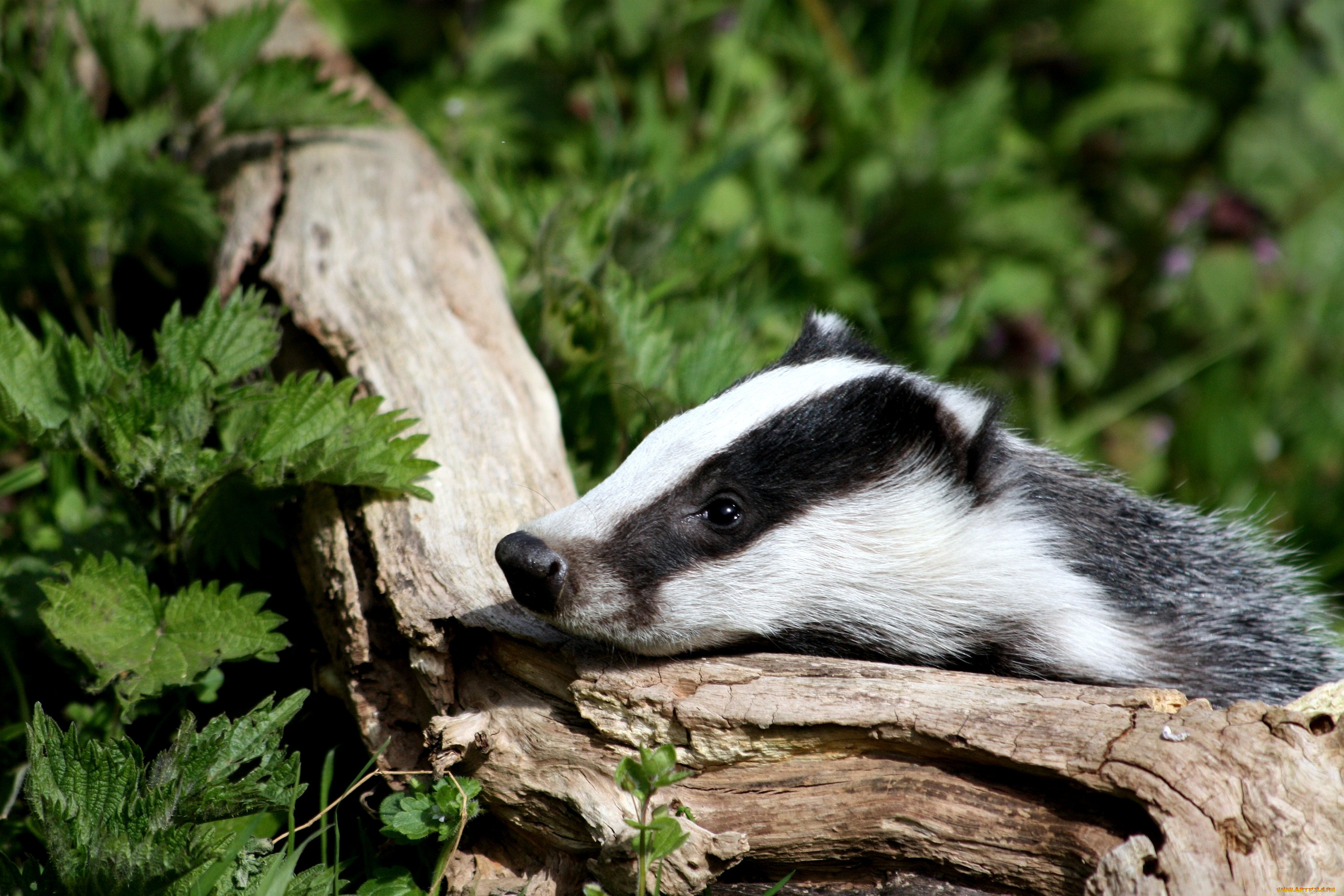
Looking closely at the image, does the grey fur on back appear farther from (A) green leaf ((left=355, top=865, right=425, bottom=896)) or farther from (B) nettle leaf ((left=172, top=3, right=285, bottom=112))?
(B) nettle leaf ((left=172, top=3, right=285, bottom=112))

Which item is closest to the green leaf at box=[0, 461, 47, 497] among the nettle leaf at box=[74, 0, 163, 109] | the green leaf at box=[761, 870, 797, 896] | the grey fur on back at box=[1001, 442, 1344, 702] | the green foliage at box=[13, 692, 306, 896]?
the nettle leaf at box=[74, 0, 163, 109]

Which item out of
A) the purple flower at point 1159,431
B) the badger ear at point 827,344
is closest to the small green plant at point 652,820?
the badger ear at point 827,344

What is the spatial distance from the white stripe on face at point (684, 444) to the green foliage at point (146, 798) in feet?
2.89

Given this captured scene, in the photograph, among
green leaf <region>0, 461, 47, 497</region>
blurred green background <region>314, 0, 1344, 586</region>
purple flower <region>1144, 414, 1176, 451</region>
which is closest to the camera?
green leaf <region>0, 461, 47, 497</region>

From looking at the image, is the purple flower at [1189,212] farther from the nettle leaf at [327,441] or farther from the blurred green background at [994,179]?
the nettle leaf at [327,441]

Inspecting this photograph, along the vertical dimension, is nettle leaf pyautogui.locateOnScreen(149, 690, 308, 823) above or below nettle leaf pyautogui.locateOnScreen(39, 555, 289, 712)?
below

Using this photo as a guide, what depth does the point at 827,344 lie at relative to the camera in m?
3.88

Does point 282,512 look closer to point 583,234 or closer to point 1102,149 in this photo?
point 583,234

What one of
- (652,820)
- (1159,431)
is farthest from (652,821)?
(1159,431)

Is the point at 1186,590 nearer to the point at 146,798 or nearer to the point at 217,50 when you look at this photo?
the point at 146,798

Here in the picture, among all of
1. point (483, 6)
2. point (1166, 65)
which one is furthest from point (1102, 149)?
point (483, 6)

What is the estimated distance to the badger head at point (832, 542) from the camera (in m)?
3.08

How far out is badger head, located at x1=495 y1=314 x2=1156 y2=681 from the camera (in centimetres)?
308

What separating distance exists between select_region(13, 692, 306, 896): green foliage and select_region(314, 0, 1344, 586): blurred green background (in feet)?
9.26
